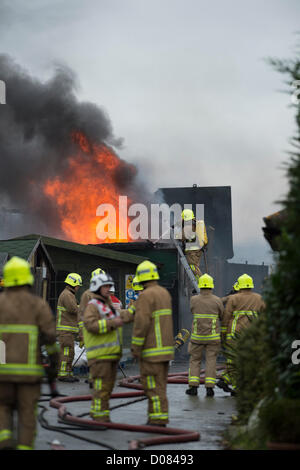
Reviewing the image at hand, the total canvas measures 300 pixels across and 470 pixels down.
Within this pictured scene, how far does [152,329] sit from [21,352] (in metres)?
2.50

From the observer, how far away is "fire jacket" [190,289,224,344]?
11.8 m

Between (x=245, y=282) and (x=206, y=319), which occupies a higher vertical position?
(x=245, y=282)

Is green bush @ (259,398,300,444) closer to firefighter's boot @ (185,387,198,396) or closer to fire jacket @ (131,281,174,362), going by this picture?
fire jacket @ (131,281,174,362)

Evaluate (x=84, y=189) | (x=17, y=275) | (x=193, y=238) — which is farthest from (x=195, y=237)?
(x=17, y=275)

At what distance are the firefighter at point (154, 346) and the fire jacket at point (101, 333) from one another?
0.94 ft

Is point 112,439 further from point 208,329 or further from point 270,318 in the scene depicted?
point 208,329

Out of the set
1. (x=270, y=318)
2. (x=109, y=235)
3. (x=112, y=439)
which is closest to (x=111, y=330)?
(x=112, y=439)

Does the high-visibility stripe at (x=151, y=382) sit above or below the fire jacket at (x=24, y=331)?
below

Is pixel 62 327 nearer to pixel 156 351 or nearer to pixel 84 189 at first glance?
pixel 156 351

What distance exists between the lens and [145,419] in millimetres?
8906

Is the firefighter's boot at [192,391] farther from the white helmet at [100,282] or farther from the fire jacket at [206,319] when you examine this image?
the white helmet at [100,282]

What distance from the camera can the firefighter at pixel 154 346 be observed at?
8070mm

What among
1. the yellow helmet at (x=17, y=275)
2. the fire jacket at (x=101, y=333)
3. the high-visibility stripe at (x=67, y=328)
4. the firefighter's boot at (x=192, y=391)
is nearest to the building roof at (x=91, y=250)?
the high-visibility stripe at (x=67, y=328)

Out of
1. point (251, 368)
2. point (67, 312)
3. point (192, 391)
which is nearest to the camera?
point (251, 368)
